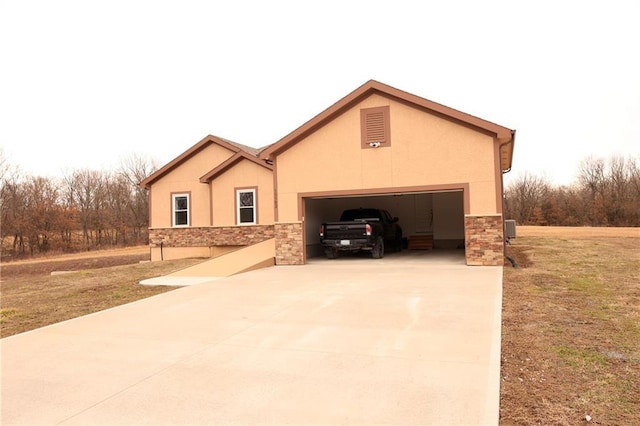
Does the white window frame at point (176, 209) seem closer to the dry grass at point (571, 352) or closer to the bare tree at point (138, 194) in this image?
the dry grass at point (571, 352)

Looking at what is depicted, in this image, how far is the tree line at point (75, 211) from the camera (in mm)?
34812

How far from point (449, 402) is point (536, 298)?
5078 millimetres

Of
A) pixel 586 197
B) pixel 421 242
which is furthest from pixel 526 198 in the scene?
pixel 421 242

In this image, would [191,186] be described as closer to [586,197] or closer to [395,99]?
[395,99]

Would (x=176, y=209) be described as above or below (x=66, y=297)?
above

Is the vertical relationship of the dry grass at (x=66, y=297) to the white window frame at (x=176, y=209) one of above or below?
below

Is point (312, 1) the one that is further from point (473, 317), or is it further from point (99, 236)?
point (99, 236)

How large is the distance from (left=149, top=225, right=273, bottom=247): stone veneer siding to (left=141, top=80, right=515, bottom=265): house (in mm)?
48

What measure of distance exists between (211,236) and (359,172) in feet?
30.2

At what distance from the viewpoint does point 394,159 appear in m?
13.4

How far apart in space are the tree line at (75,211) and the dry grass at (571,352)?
38242 mm

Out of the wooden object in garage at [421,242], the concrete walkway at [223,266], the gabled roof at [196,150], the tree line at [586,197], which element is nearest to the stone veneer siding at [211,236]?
the gabled roof at [196,150]

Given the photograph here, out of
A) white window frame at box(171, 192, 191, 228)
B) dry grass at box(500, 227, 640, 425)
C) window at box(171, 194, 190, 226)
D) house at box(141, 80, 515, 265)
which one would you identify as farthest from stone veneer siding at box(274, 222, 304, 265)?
window at box(171, 194, 190, 226)

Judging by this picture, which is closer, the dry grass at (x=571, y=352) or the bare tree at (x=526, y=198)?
the dry grass at (x=571, y=352)
